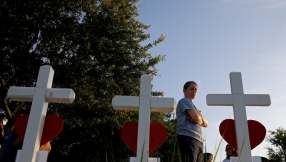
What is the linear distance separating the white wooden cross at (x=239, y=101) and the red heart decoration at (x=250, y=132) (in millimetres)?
121

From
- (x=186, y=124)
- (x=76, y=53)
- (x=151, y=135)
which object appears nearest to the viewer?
(x=151, y=135)

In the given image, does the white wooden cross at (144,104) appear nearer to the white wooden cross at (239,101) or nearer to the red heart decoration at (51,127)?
the white wooden cross at (239,101)

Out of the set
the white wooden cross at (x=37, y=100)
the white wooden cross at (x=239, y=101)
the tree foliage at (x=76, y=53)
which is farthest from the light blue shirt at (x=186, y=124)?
the tree foliage at (x=76, y=53)

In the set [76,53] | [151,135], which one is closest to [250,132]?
[151,135]

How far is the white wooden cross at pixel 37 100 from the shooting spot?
2379 millimetres

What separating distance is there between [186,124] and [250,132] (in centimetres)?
62

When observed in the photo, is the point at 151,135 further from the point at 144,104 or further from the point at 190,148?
the point at 190,148

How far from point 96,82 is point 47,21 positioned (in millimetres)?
2589

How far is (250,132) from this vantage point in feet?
8.30

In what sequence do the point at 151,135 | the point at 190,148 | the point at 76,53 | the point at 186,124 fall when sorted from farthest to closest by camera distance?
the point at 76,53, the point at 186,124, the point at 190,148, the point at 151,135

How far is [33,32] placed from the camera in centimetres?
934

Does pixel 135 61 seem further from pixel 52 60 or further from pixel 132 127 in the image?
pixel 132 127

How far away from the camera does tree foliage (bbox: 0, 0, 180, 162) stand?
353 inches

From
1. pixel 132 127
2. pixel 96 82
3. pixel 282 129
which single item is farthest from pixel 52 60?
pixel 282 129
